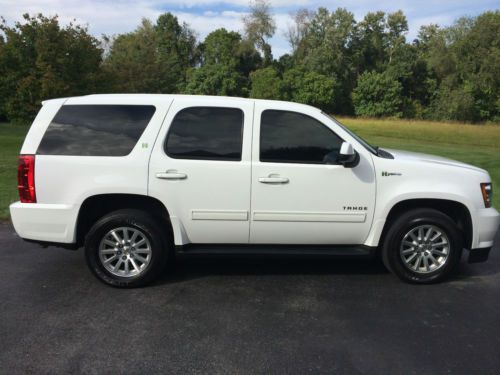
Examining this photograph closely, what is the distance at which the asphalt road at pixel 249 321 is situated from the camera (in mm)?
3248

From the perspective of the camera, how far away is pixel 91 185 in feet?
14.5

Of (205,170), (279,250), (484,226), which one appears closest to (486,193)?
(484,226)

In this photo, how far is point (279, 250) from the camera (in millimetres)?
4605

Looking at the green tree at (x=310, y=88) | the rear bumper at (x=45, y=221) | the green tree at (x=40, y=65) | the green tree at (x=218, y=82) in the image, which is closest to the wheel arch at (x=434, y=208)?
the rear bumper at (x=45, y=221)

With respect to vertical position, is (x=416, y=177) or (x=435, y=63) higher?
(x=435, y=63)

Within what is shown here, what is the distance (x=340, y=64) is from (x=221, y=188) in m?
78.9

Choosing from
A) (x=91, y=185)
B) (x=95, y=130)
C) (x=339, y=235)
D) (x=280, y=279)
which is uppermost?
(x=95, y=130)

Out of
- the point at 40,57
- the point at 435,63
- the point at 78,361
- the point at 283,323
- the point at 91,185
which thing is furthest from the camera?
the point at 435,63

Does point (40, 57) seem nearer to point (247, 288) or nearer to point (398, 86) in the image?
point (247, 288)

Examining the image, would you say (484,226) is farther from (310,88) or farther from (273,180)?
(310,88)

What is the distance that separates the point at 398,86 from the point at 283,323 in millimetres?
72874

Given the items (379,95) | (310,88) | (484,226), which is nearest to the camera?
(484,226)

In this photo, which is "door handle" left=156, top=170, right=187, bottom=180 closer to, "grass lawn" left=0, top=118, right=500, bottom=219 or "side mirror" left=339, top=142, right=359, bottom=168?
"side mirror" left=339, top=142, right=359, bottom=168

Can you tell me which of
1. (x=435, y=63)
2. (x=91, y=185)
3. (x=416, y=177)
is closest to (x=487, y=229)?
(x=416, y=177)
